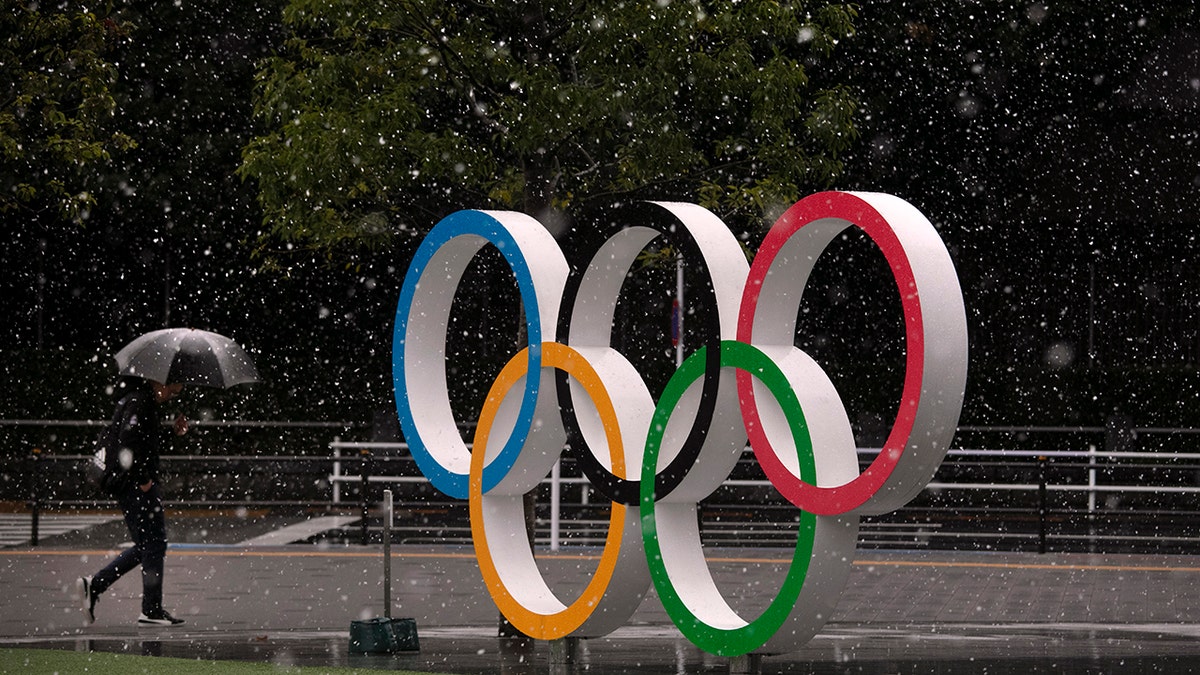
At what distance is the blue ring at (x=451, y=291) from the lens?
10055 mm

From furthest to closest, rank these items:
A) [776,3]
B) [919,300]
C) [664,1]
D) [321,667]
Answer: [776,3] → [664,1] → [321,667] → [919,300]

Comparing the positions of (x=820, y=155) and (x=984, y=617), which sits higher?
(x=820, y=155)

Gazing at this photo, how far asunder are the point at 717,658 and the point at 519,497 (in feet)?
6.28

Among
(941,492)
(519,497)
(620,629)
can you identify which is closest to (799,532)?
(519,497)

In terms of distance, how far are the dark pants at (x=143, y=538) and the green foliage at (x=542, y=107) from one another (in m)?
2.75

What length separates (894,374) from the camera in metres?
29.2

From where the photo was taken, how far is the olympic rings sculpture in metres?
8.12

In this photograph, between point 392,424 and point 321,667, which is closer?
point 321,667

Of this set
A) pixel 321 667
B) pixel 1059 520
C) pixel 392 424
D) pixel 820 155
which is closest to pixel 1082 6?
pixel 1059 520

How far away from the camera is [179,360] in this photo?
12.5m

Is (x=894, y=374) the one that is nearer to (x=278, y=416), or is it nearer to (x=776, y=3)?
(x=278, y=416)

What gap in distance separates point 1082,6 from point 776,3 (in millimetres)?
18784

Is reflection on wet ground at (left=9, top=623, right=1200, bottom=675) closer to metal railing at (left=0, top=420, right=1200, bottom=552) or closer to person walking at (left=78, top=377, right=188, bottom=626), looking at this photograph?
person walking at (left=78, top=377, right=188, bottom=626)

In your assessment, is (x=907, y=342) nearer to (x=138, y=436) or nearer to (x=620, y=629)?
(x=620, y=629)
